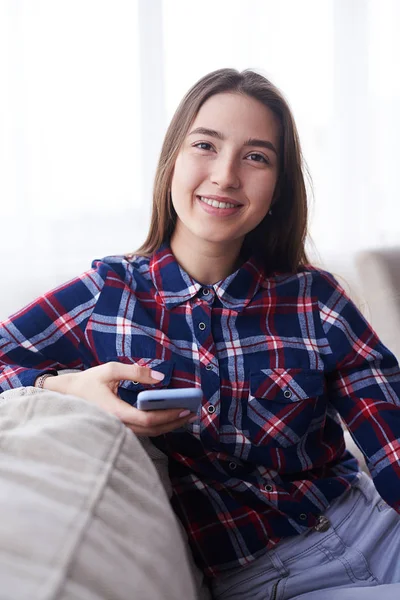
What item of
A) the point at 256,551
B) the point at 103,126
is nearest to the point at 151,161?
the point at 103,126

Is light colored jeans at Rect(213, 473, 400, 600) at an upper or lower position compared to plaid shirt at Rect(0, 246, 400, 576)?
lower

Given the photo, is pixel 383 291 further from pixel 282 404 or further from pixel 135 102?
pixel 135 102

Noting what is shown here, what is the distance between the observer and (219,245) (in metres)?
1.23

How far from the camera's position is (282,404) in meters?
1.14

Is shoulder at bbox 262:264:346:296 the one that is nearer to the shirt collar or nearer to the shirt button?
the shirt collar

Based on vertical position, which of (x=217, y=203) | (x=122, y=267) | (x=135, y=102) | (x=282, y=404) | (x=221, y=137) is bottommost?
(x=282, y=404)

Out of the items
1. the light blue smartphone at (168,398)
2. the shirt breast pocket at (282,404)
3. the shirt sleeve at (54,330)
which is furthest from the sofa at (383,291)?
the light blue smartphone at (168,398)

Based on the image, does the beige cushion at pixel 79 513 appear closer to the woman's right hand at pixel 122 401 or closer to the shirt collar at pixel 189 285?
the woman's right hand at pixel 122 401

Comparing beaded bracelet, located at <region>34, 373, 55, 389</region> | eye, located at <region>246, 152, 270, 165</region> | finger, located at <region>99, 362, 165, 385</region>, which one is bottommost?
beaded bracelet, located at <region>34, 373, 55, 389</region>

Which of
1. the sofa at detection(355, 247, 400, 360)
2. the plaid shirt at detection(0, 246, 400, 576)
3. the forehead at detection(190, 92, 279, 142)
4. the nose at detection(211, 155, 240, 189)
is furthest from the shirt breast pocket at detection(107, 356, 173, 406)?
the sofa at detection(355, 247, 400, 360)

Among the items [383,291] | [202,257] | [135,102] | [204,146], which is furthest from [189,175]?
[135,102]

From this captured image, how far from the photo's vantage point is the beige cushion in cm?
46

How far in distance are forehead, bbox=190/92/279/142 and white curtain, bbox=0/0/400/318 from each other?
74 centimetres

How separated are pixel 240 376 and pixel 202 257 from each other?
254mm
